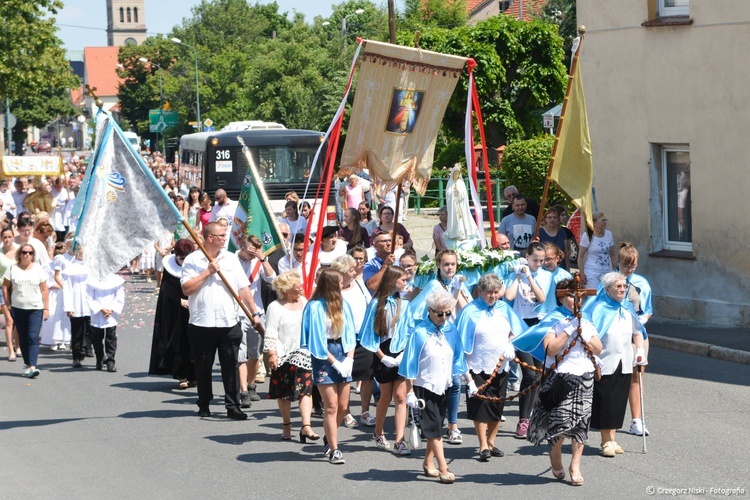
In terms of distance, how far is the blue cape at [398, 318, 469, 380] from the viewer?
870cm

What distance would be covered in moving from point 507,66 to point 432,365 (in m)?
34.6

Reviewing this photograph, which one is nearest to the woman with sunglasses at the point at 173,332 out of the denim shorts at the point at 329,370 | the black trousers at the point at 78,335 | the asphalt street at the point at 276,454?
the asphalt street at the point at 276,454

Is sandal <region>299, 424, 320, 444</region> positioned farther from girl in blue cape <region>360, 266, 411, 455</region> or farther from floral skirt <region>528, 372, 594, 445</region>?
floral skirt <region>528, 372, 594, 445</region>

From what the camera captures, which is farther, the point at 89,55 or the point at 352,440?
the point at 89,55

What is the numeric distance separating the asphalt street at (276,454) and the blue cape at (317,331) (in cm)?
87

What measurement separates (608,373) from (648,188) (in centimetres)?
842

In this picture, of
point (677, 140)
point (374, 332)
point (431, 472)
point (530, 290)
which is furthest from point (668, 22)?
point (431, 472)

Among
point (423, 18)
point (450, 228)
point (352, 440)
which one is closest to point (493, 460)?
point (352, 440)

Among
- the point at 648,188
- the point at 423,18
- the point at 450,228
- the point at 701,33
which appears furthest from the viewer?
the point at 423,18

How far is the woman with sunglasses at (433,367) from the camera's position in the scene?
27.9 feet

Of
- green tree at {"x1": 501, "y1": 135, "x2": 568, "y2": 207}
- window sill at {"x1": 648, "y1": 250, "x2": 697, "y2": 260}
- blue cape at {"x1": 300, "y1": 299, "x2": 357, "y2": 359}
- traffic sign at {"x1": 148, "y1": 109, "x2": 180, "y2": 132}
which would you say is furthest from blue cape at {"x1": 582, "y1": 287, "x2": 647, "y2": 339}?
traffic sign at {"x1": 148, "y1": 109, "x2": 180, "y2": 132}

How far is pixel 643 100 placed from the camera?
16.8 m

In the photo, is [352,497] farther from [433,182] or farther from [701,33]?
[433,182]

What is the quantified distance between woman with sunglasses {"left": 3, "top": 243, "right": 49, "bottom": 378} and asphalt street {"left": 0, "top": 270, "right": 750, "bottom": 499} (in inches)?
27.9
